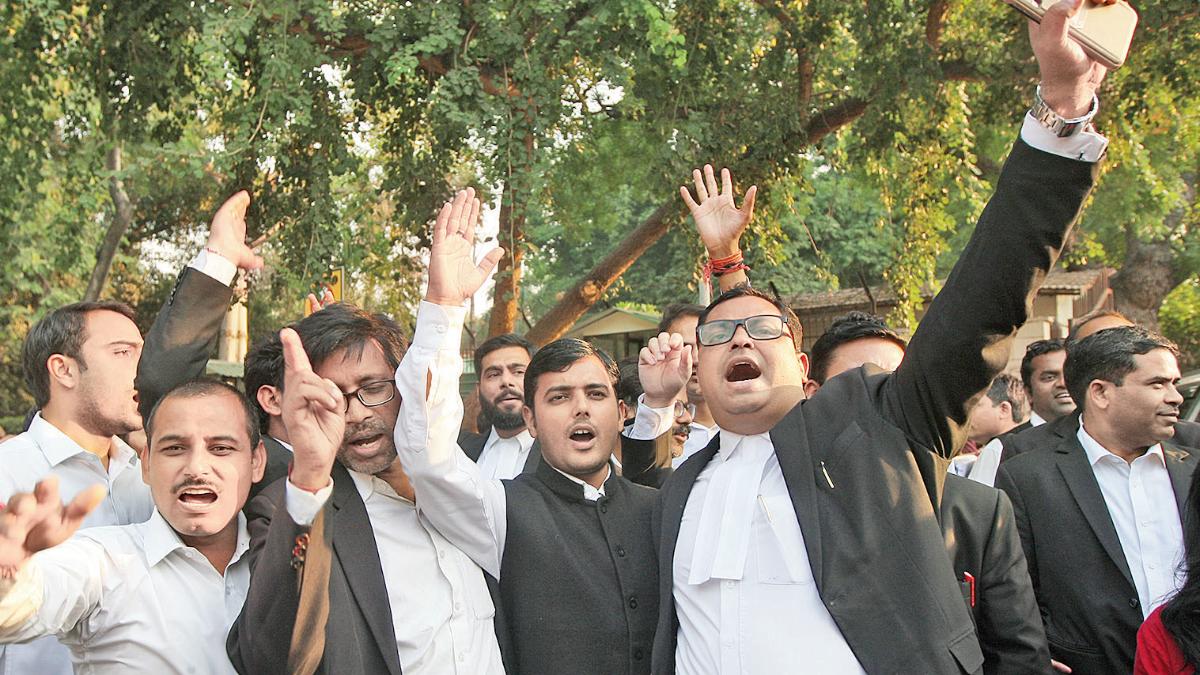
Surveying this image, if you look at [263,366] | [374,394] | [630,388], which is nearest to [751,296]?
[374,394]

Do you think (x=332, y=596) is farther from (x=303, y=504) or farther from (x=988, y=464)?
(x=988, y=464)

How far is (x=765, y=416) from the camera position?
10.0 ft

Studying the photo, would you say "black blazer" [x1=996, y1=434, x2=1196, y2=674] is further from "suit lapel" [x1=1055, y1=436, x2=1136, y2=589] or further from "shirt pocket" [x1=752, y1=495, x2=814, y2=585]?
"shirt pocket" [x1=752, y1=495, x2=814, y2=585]

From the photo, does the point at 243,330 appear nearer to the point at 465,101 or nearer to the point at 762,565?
the point at 465,101

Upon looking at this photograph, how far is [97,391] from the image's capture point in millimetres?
3520

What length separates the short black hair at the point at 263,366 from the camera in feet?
11.6

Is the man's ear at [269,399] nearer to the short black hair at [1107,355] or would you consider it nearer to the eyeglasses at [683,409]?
the eyeglasses at [683,409]

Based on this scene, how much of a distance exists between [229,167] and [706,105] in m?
3.78

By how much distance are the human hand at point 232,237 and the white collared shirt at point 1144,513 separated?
3126 mm

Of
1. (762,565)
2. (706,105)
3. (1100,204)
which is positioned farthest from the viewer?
(1100,204)

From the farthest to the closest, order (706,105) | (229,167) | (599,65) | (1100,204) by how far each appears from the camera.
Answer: (1100,204), (706,105), (599,65), (229,167)

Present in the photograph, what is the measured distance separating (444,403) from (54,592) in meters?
1.01

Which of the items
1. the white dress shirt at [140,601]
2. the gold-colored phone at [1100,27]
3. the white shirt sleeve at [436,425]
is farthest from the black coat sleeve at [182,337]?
the gold-colored phone at [1100,27]

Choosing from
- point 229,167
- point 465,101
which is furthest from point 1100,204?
point 229,167
